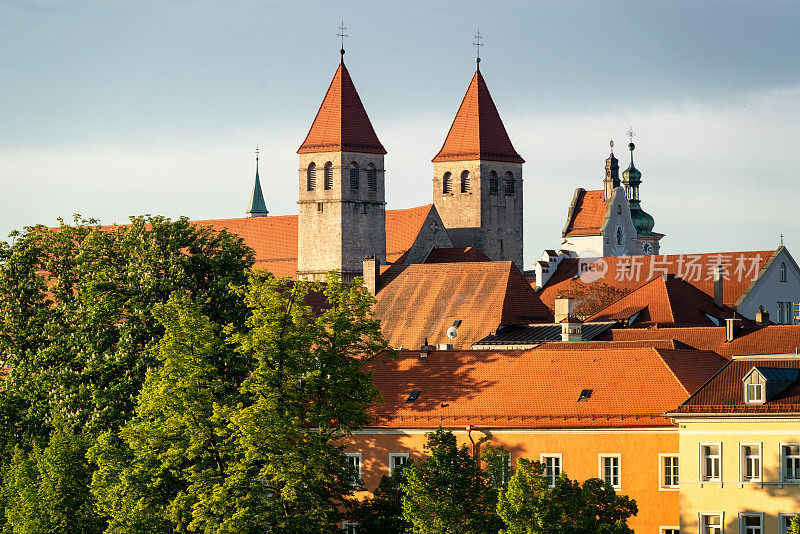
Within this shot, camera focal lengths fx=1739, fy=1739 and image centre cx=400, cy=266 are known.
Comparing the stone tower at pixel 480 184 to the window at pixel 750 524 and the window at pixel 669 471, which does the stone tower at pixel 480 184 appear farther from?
the window at pixel 750 524

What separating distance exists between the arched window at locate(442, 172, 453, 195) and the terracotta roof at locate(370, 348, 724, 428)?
67.5 metres

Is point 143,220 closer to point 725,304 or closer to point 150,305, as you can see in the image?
point 150,305

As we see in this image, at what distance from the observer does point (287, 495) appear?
2061 inches

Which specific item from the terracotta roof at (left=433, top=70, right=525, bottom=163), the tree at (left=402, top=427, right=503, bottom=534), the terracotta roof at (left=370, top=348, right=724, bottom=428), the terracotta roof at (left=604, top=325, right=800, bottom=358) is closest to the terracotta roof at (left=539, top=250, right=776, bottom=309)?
the terracotta roof at (left=433, top=70, right=525, bottom=163)

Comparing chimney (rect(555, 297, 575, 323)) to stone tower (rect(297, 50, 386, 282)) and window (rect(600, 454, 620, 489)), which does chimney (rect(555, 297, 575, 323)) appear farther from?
stone tower (rect(297, 50, 386, 282))

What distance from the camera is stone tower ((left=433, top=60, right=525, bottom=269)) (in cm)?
12825

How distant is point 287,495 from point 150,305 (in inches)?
562

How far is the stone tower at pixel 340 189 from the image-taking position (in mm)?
119812

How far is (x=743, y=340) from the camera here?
67.7 meters

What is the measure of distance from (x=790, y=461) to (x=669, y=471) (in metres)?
4.19

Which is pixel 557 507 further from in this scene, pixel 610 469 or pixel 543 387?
pixel 543 387

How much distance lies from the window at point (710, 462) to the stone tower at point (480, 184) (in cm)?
7374

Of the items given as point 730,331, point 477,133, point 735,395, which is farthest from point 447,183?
point 735,395

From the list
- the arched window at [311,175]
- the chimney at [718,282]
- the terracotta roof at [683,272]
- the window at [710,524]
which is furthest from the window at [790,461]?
the arched window at [311,175]
